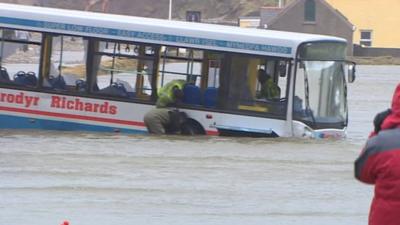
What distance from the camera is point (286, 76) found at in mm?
20844

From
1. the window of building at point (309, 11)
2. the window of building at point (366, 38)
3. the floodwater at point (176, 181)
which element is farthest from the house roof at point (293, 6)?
the floodwater at point (176, 181)

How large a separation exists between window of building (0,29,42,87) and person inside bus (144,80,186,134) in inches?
90.8

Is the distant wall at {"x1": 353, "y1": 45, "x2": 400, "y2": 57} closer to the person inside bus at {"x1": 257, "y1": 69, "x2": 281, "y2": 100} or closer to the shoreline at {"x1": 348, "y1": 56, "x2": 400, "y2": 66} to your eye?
the shoreline at {"x1": 348, "y1": 56, "x2": 400, "y2": 66}

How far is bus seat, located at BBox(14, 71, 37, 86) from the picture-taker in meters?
20.9

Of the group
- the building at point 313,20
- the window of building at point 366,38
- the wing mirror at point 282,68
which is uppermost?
the building at point 313,20

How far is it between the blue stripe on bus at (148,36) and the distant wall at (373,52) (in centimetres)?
7312

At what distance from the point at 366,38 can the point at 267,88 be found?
8259 cm

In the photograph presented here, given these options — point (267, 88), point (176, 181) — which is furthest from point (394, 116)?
point (267, 88)

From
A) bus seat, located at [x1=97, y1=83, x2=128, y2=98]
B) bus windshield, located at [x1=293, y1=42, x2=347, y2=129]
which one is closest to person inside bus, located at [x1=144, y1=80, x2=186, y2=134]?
bus seat, located at [x1=97, y1=83, x2=128, y2=98]

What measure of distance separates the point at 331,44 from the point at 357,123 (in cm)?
869

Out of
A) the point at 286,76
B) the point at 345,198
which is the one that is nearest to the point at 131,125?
the point at 286,76

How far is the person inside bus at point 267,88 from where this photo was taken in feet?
68.1

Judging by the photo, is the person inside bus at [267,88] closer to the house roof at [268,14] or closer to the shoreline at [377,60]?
the shoreline at [377,60]

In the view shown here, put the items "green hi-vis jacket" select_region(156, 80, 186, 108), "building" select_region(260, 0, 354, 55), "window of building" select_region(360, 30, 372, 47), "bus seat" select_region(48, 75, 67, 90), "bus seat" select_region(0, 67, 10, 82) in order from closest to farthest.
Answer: "green hi-vis jacket" select_region(156, 80, 186, 108), "bus seat" select_region(48, 75, 67, 90), "bus seat" select_region(0, 67, 10, 82), "building" select_region(260, 0, 354, 55), "window of building" select_region(360, 30, 372, 47)
